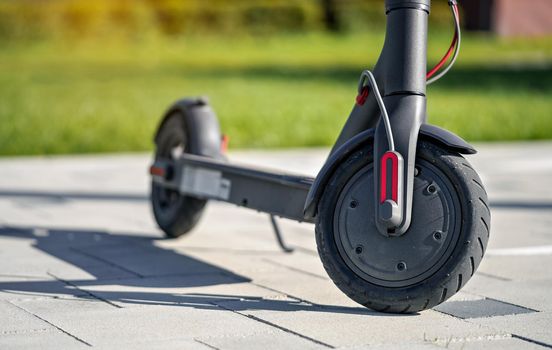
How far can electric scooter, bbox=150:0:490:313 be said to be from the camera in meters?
3.99

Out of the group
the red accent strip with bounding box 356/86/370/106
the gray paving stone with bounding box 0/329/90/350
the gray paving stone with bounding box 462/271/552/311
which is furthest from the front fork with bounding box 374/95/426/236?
the gray paving stone with bounding box 0/329/90/350

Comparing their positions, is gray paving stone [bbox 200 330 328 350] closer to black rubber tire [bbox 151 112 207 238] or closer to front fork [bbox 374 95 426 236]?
front fork [bbox 374 95 426 236]

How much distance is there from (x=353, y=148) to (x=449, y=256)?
1.97 ft

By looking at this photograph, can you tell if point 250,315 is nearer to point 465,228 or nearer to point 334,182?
point 334,182

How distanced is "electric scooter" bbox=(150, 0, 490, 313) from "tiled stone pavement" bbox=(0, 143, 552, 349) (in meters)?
0.17

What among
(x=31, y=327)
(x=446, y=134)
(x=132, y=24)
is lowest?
(x=31, y=327)

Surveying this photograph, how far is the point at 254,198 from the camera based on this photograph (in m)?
5.06

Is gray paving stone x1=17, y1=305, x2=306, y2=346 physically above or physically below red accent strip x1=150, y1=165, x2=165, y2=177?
below

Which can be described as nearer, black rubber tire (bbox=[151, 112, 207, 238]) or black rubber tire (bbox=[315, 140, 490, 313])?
black rubber tire (bbox=[315, 140, 490, 313])

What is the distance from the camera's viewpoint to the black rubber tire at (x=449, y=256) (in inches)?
155

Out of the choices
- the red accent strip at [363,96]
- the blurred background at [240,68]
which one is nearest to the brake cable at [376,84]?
the red accent strip at [363,96]

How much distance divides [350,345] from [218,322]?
1.94 ft

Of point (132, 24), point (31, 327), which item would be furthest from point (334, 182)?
point (132, 24)

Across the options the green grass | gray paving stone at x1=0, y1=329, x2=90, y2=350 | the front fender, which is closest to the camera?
gray paving stone at x1=0, y1=329, x2=90, y2=350
